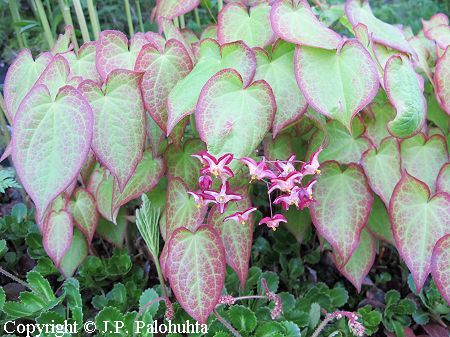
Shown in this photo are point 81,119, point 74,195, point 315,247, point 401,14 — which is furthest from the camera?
→ point 401,14

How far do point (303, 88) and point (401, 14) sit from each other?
5.85 feet

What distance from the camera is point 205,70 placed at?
0.84 m

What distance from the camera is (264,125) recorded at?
0.76 m

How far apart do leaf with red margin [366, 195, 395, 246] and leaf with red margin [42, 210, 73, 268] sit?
572 mm

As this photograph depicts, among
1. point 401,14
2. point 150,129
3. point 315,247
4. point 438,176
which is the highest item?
point 150,129

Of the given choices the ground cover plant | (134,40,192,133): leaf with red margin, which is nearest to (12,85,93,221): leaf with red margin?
the ground cover plant

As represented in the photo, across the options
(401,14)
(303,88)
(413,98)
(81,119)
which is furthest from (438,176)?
(401,14)

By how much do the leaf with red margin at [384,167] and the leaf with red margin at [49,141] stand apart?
48 centimetres

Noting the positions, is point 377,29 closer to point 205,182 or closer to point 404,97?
point 404,97

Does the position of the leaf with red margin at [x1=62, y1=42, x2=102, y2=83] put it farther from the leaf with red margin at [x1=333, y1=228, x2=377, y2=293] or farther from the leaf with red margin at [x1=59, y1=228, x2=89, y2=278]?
the leaf with red margin at [x1=333, y1=228, x2=377, y2=293]

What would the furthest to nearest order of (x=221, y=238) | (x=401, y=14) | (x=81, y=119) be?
(x=401, y=14), (x=221, y=238), (x=81, y=119)

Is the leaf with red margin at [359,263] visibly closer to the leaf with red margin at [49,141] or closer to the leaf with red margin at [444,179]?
the leaf with red margin at [444,179]

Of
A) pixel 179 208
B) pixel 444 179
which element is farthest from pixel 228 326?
A: pixel 444 179

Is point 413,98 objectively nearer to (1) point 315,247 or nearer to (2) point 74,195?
(1) point 315,247
